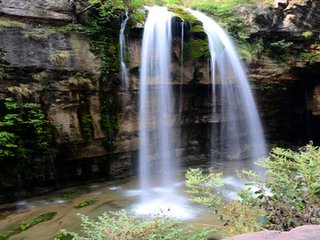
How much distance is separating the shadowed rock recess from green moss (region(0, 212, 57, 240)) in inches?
82.0

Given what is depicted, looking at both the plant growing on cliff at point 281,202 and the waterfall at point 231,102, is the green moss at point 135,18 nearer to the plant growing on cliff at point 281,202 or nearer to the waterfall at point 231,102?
the waterfall at point 231,102

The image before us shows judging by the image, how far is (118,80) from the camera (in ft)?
29.3

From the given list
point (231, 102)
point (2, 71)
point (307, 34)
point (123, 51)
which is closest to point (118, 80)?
point (123, 51)

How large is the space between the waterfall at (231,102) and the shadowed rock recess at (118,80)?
34cm

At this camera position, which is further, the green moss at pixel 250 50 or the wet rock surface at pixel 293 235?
the green moss at pixel 250 50

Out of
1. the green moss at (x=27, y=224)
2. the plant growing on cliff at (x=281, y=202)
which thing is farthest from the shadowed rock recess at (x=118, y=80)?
the plant growing on cliff at (x=281, y=202)

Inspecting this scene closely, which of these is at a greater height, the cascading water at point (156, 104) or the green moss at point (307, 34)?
the green moss at point (307, 34)

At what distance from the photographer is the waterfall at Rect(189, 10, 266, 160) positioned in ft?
33.1

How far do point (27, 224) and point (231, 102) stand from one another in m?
7.39

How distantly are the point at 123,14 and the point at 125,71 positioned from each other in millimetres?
1652

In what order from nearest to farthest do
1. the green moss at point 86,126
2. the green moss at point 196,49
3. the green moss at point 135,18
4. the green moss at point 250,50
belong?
the green moss at point 86,126 → the green moss at point 135,18 → the green moss at point 196,49 → the green moss at point 250,50

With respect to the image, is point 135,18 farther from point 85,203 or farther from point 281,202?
point 281,202

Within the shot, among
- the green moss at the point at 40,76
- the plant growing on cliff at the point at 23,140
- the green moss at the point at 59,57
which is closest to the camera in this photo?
the plant growing on cliff at the point at 23,140

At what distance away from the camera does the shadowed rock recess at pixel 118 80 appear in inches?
306
